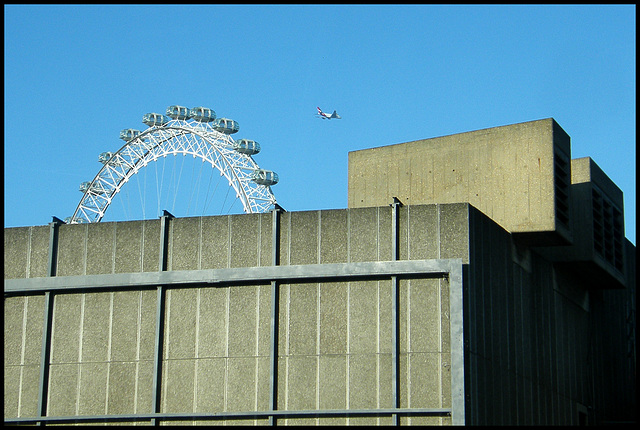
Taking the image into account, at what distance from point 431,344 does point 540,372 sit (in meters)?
4.99

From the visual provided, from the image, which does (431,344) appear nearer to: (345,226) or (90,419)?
(345,226)

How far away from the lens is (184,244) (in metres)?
20.6

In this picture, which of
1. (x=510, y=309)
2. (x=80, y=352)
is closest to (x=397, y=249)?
(x=510, y=309)

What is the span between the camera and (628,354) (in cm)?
3175

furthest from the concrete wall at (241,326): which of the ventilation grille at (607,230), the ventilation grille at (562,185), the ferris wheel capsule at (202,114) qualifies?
the ferris wheel capsule at (202,114)

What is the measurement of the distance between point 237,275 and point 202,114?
5363cm

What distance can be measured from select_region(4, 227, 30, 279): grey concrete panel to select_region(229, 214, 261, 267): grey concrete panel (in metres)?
4.85

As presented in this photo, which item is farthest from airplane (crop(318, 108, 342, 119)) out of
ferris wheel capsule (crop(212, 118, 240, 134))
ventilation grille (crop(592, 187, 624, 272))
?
ventilation grille (crop(592, 187, 624, 272))

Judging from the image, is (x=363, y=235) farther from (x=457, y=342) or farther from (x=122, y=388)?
(x=122, y=388)

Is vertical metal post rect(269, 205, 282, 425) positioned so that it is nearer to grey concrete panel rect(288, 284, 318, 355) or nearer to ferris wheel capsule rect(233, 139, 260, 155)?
grey concrete panel rect(288, 284, 318, 355)

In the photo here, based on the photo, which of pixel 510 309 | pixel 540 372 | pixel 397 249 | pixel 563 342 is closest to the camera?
pixel 397 249

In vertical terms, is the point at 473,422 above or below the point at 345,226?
below

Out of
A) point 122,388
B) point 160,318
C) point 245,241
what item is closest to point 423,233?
point 245,241

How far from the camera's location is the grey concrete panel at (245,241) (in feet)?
66.2
